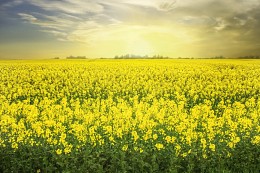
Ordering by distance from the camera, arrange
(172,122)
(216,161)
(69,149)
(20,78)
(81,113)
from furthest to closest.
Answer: (20,78), (81,113), (172,122), (216,161), (69,149)

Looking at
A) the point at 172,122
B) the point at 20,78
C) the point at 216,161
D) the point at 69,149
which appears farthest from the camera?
the point at 20,78

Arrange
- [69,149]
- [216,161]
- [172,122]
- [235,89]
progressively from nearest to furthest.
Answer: [69,149]
[216,161]
[172,122]
[235,89]

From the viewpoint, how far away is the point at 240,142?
30.9 feet

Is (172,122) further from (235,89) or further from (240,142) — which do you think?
(235,89)

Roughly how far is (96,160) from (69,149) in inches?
25.2

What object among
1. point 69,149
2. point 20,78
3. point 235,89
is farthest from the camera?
point 20,78

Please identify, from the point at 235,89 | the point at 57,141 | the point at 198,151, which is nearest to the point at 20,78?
the point at 235,89

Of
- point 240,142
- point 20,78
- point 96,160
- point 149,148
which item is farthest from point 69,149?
point 20,78

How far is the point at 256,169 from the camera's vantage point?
8.88 meters

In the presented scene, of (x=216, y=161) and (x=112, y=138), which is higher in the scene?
(x=112, y=138)

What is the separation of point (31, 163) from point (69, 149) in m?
0.90

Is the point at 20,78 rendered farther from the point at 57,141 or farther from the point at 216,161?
the point at 216,161

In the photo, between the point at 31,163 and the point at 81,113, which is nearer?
the point at 31,163

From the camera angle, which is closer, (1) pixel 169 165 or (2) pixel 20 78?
(1) pixel 169 165
